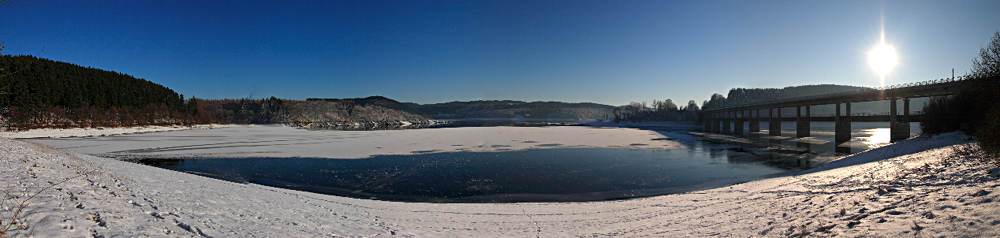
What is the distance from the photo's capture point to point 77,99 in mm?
62625

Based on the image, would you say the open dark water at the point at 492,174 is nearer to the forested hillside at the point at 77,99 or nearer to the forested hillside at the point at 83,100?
the forested hillside at the point at 83,100

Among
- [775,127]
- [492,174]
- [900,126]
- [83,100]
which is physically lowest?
[492,174]

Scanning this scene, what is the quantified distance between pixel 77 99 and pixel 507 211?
302 feet

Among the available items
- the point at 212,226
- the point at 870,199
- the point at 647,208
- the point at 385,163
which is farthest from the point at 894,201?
the point at 385,163

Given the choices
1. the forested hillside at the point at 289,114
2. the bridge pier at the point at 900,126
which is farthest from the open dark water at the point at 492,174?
the forested hillside at the point at 289,114

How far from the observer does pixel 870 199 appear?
288 inches

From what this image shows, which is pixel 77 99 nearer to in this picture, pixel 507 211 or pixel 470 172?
pixel 470 172

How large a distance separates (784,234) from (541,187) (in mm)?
8355

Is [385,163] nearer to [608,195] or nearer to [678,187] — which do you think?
[608,195]

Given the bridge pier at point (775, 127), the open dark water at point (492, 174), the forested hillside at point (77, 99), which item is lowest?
the open dark water at point (492, 174)

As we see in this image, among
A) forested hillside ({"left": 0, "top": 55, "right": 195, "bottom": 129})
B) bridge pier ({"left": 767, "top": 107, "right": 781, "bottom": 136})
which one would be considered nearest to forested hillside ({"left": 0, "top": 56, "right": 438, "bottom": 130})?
forested hillside ({"left": 0, "top": 55, "right": 195, "bottom": 129})

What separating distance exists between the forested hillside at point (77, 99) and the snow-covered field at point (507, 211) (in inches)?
2123

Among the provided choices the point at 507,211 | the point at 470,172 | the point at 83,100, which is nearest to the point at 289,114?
the point at 83,100

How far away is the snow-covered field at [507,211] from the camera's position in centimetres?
533
